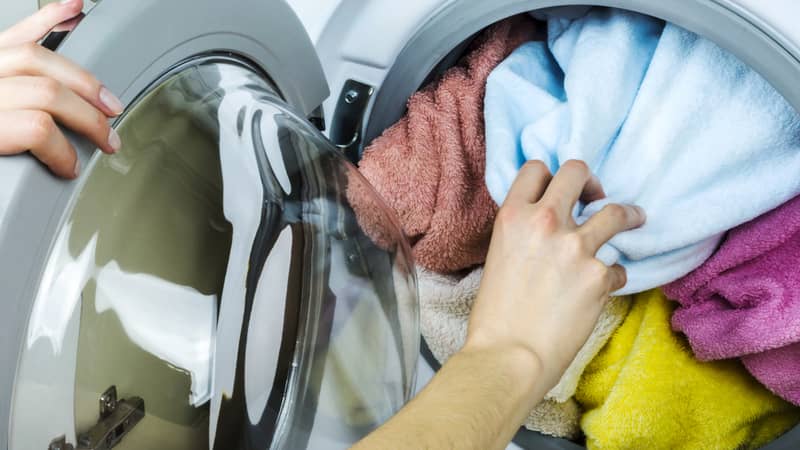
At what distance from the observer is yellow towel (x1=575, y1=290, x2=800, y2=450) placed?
71cm

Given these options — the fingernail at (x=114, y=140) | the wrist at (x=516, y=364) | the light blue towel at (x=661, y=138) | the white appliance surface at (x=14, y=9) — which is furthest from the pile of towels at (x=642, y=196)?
the white appliance surface at (x=14, y=9)

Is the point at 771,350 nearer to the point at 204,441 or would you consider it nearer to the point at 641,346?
the point at 641,346

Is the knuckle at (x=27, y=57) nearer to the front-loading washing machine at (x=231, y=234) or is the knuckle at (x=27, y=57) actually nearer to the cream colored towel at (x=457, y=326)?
the front-loading washing machine at (x=231, y=234)

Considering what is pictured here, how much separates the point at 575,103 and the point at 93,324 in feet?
1.41

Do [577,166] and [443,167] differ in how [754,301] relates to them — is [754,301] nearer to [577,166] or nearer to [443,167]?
[577,166]

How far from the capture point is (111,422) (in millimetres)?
536

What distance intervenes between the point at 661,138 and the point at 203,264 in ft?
1.31

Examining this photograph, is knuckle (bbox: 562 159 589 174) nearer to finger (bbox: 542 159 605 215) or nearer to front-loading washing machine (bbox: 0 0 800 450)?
finger (bbox: 542 159 605 215)

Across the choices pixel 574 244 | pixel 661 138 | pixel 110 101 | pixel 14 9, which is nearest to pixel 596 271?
pixel 574 244

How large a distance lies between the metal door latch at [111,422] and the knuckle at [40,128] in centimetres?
21

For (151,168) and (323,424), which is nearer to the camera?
(151,168)

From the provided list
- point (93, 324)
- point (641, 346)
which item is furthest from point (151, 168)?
point (641, 346)

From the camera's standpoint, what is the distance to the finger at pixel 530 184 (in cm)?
60

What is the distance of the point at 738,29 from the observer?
56 centimetres
